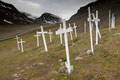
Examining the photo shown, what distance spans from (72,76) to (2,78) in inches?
298

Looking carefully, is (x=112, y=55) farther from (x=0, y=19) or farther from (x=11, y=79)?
(x=0, y=19)

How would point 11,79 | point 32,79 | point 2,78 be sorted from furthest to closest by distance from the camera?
point 2,78 < point 11,79 < point 32,79

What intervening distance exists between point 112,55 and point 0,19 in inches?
7706

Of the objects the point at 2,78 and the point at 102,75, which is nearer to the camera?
the point at 102,75

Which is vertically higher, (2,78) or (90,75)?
(90,75)

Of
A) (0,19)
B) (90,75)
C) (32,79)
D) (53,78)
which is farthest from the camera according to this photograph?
(0,19)

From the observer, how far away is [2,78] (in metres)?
10.8

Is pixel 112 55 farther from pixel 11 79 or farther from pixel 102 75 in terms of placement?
pixel 11 79

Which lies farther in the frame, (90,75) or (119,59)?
(119,59)

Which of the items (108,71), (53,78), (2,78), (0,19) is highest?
(0,19)

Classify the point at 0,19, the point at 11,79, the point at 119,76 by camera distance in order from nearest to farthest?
the point at 119,76, the point at 11,79, the point at 0,19

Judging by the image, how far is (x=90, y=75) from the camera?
7.46m

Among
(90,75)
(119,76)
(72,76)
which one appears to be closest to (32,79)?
(72,76)

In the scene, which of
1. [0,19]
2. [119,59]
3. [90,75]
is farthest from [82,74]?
[0,19]
